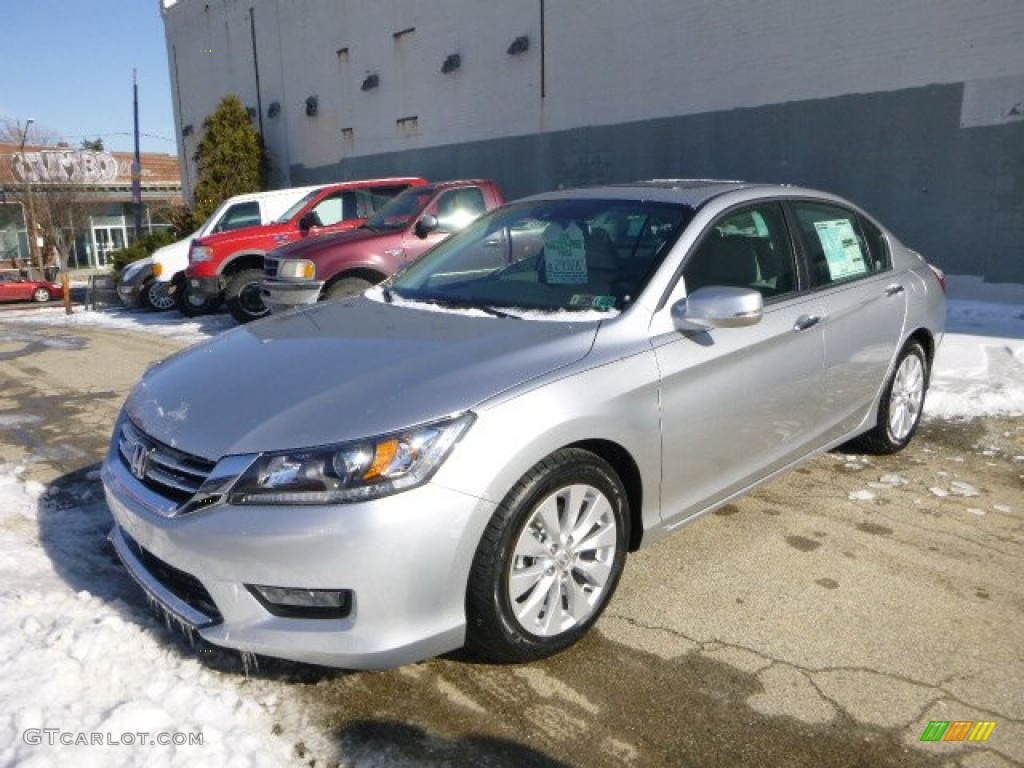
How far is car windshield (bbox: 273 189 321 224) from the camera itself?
11.6 metres

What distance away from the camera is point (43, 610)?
3027mm

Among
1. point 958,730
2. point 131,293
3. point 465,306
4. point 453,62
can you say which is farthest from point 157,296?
point 958,730

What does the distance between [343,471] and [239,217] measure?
443 inches

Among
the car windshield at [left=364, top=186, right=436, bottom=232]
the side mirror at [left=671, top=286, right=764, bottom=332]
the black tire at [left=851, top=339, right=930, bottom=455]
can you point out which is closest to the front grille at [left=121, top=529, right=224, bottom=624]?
the side mirror at [left=671, top=286, right=764, bottom=332]

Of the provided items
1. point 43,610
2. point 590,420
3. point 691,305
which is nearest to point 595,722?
point 590,420

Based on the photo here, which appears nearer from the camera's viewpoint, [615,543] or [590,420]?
[590,420]

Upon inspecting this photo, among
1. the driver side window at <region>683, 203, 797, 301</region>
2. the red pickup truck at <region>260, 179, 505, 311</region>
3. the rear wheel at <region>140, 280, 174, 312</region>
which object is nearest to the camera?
the driver side window at <region>683, 203, 797, 301</region>

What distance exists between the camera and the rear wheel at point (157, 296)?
13211 mm

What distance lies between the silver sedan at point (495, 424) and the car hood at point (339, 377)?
0.04 ft

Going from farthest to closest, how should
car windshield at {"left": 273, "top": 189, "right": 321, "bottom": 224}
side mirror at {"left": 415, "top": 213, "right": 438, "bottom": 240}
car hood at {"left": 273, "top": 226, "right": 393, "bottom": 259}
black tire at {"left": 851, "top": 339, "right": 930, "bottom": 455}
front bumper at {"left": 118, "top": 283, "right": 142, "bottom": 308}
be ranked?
front bumper at {"left": 118, "top": 283, "right": 142, "bottom": 308}
car windshield at {"left": 273, "top": 189, "right": 321, "bottom": 224}
side mirror at {"left": 415, "top": 213, "right": 438, "bottom": 240}
car hood at {"left": 273, "top": 226, "right": 393, "bottom": 259}
black tire at {"left": 851, "top": 339, "right": 930, "bottom": 455}

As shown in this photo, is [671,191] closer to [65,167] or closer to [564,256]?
[564,256]

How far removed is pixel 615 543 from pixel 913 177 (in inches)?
384

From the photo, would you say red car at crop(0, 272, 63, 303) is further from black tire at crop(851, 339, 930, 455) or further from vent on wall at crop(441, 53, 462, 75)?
black tire at crop(851, 339, 930, 455)

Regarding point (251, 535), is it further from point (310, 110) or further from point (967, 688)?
point (310, 110)
